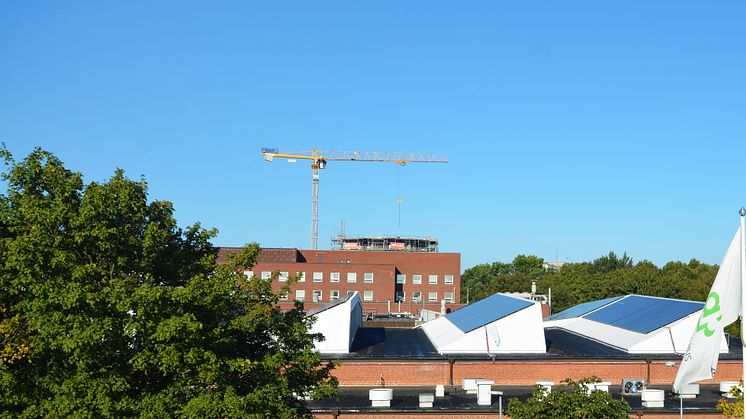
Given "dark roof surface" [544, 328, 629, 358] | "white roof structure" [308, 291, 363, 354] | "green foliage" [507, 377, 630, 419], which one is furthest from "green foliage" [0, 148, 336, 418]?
"dark roof surface" [544, 328, 629, 358]

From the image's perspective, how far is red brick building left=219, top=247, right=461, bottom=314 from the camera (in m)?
92.9

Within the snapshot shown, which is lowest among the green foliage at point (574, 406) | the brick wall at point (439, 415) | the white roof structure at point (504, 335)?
the brick wall at point (439, 415)

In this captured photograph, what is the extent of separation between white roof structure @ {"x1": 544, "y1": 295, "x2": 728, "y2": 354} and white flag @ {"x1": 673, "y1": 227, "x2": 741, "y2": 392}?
2317 cm

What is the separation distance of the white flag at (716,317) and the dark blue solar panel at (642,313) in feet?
85.2

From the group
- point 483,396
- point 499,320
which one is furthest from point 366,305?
point 483,396

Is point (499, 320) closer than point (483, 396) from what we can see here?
No

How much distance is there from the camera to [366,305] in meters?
93.2

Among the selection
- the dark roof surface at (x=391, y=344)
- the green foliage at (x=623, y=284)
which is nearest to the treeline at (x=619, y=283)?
the green foliage at (x=623, y=284)

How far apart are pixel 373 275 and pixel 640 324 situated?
2216 inches

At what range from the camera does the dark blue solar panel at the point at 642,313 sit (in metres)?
38.9

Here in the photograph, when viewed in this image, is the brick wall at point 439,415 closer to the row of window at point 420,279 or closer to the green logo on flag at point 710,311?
the green logo on flag at point 710,311

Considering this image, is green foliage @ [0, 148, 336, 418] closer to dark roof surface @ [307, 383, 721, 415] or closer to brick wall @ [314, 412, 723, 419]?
brick wall @ [314, 412, 723, 419]

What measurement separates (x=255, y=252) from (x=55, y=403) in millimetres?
7327

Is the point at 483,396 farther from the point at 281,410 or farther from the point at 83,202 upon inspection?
the point at 83,202
